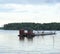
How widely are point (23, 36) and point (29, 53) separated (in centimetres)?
6382

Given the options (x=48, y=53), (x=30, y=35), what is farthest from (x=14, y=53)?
(x=30, y=35)

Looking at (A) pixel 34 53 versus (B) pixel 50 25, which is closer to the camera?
(A) pixel 34 53

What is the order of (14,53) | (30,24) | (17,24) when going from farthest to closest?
1. (17,24)
2. (30,24)
3. (14,53)

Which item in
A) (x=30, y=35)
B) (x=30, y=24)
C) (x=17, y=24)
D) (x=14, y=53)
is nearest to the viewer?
(x=14, y=53)

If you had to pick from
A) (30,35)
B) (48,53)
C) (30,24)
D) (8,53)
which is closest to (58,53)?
(48,53)

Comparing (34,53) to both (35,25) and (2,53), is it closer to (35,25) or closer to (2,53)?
(2,53)

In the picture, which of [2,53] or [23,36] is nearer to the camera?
[2,53]

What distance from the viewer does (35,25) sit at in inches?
7121

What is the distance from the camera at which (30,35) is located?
343 ft

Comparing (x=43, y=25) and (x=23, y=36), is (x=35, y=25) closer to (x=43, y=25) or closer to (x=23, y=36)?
(x=43, y=25)

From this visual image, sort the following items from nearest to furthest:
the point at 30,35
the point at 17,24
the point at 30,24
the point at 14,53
A: the point at 14,53 → the point at 30,35 → the point at 30,24 → the point at 17,24

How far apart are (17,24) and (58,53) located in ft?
491

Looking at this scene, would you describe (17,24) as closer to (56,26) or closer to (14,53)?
(56,26)

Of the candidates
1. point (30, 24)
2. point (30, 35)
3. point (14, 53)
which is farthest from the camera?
point (30, 24)
